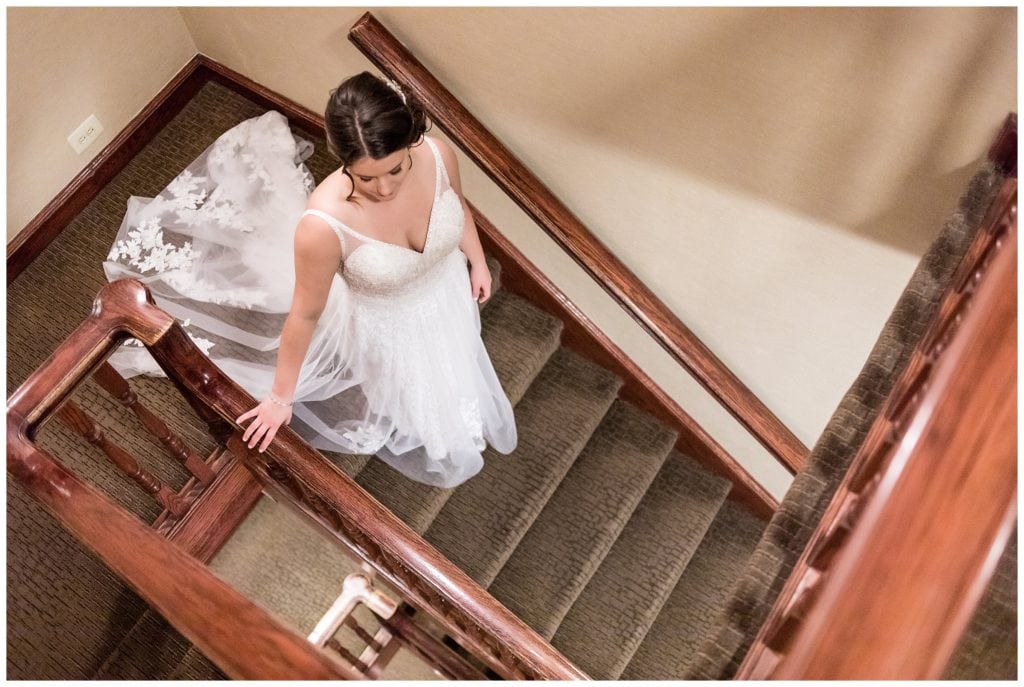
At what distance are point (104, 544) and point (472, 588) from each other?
99 centimetres

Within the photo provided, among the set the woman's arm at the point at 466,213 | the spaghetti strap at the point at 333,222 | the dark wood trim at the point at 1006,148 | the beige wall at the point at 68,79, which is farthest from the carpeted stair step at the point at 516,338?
the dark wood trim at the point at 1006,148

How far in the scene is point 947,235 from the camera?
6.66 ft

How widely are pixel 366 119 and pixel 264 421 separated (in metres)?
0.91

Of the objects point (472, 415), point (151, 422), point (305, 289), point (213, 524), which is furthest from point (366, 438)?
point (305, 289)

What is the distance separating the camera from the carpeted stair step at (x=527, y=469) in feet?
11.1

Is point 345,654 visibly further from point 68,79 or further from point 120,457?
point 68,79

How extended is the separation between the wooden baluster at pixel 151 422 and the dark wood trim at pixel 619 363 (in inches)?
52.8

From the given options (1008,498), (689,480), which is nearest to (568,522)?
(689,480)

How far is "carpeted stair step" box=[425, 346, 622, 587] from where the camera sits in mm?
3395

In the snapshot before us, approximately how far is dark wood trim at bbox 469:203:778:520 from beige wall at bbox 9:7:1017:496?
8 centimetres

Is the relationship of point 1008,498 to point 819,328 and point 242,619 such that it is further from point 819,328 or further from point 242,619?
point 819,328

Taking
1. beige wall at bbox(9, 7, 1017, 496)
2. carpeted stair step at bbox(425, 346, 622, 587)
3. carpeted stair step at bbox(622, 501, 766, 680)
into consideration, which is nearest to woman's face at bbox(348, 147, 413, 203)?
beige wall at bbox(9, 7, 1017, 496)

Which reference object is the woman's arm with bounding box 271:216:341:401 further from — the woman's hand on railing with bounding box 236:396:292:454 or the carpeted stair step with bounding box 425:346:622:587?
the carpeted stair step with bounding box 425:346:622:587

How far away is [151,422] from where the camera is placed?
2.51 meters
